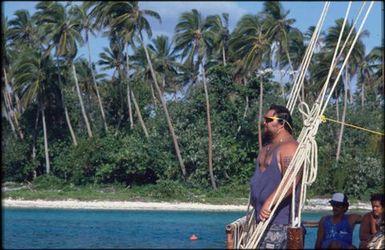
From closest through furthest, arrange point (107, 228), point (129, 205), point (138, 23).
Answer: point (107, 228) < point (129, 205) < point (138, 23)

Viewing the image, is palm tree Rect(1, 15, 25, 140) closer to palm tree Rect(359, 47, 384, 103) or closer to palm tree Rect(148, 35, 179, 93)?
palm tree Rect(148, 35, 179, 93)

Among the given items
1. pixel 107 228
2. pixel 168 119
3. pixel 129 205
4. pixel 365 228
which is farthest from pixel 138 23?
pixel 365 228

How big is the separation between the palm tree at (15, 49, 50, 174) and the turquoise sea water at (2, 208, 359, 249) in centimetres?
720

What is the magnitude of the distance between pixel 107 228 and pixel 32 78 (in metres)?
17.4

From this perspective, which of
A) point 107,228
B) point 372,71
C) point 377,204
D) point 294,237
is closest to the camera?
point 294,237

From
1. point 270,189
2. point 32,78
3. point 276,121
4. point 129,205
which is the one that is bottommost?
point 129,205

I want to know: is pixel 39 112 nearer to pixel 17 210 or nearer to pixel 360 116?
pixel 17 210

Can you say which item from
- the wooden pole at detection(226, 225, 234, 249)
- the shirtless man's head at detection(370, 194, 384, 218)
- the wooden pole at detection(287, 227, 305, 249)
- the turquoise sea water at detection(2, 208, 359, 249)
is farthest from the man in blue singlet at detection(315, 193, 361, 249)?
the turquoise sea water at detection(2, 208, 359, 249)

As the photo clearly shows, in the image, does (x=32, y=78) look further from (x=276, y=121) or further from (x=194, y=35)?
(x=276, y=121)

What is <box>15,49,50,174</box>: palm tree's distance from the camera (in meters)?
43.8

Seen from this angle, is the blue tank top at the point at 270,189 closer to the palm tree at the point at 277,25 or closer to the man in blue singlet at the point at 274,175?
the man in blue singlet at the point at 274,175

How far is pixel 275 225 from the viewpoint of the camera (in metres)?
5.66

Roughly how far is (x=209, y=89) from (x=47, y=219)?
1474cm

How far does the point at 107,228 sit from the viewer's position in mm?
28047
